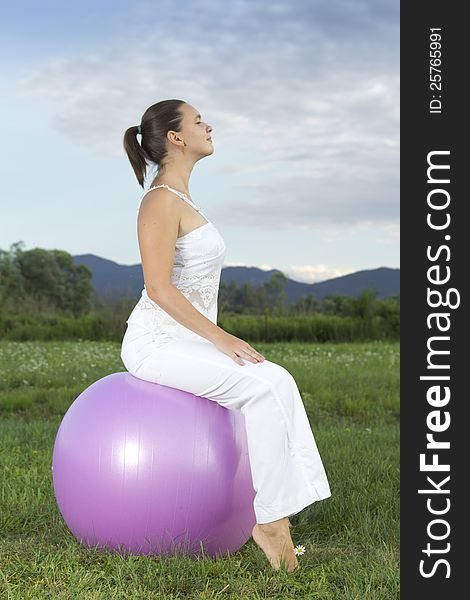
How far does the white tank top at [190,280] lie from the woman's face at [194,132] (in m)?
0.29

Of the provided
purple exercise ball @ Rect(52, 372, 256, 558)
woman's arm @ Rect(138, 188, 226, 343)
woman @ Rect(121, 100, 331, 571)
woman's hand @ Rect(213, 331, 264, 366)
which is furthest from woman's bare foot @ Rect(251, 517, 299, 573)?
woman's arm @ Rect(138, 188, 226, 343)

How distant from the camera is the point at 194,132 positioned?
15.5 ft

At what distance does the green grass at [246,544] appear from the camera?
4.05 metres

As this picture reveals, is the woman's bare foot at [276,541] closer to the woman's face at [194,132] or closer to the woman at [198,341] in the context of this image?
the woman at [198,341]

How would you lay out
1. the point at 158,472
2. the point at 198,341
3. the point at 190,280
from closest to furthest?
the point at 158,472 → the point at 198,341 → the point at 190,280

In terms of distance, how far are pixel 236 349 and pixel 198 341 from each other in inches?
10.9

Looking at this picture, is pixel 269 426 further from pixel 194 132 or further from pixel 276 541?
pixel 194 132

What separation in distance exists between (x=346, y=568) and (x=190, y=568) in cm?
78

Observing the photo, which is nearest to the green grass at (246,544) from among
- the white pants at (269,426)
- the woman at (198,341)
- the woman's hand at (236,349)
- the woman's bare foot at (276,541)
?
the woman's bare foot at (276,541)

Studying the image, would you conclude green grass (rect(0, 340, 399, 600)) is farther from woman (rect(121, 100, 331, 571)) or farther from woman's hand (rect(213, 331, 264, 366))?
woman's hand (rect(213, 331, 264, 366))

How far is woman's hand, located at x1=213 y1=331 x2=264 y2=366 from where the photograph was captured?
4.33 metres

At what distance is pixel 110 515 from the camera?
441 centimetres

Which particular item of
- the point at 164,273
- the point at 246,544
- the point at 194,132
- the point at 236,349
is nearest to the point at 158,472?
the point at 236,349

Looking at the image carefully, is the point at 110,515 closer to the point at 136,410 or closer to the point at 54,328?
the point at 136,410
